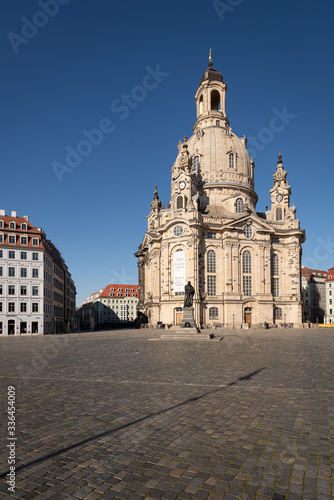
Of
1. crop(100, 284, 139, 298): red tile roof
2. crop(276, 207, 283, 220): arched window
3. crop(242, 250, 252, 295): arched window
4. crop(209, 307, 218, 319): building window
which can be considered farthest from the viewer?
crop(100, 284, 139, 298): red tile roof

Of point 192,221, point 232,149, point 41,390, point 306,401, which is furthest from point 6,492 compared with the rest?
point 232,149

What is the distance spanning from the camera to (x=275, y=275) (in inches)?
2859

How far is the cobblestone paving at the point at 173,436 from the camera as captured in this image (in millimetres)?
5605

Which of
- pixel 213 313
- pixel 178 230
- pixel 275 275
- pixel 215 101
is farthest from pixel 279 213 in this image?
pixel 215 101

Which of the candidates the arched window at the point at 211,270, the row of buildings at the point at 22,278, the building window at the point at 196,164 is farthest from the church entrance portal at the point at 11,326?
the building window at the point at 196,164

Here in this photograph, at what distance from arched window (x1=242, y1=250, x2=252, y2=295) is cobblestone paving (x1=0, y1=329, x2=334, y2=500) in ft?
182

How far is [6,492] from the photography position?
5.48m

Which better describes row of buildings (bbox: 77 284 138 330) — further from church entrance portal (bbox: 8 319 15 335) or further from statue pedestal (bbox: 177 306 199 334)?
statue pedestal (bbox: 177 306 199 334)

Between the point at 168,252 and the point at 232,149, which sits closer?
the point at 168,252

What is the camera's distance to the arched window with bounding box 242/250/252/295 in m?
69.2

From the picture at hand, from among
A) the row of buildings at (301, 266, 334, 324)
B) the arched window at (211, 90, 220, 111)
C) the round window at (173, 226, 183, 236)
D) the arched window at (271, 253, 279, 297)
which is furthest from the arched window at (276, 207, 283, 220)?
the row of buildings at (301, 266, 334, 324)

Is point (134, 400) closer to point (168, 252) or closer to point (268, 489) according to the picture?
point (268, 489)

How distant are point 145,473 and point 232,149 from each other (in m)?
79.4

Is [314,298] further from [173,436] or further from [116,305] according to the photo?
[173,436]
